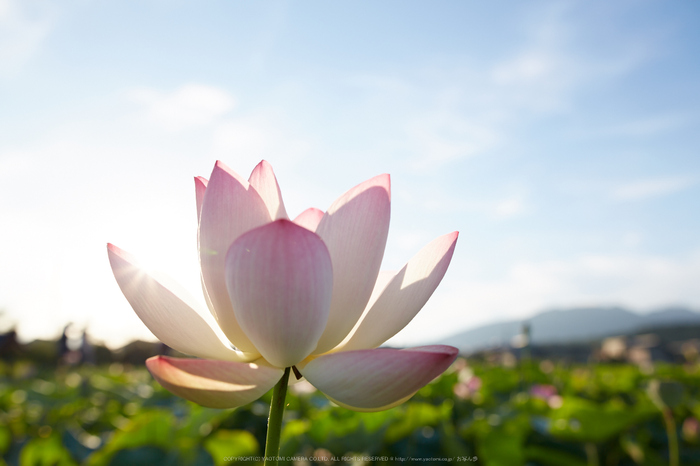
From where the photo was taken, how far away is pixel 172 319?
1.22 ft

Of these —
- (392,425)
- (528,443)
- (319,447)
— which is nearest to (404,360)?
(319,447)

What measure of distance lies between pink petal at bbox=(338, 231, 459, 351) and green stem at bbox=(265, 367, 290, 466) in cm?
8

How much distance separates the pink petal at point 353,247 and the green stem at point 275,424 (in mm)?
60

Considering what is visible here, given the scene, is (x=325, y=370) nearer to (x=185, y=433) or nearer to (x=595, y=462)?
(x=185, y=433)

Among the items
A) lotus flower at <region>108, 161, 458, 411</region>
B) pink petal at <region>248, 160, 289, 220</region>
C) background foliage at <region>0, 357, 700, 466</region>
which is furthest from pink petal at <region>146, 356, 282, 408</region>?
background foliage at <region>0, 357, 700, 466</region>

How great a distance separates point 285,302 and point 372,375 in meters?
0.08

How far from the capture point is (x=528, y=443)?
154 centimetres

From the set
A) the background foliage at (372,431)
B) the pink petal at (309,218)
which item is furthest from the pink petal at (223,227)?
the background foliage at (372,431)

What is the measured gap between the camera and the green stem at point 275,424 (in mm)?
328

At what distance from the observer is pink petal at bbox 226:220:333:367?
0.34m

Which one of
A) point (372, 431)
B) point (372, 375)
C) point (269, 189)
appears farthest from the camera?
point (372, 431)

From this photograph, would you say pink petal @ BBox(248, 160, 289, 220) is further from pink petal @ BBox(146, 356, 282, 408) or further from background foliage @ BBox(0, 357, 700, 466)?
background foliage @ BBox(0, 357, 700, 466)

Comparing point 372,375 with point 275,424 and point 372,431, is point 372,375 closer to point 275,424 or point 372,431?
point 275,424

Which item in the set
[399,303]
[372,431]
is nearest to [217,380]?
[399,303]
